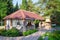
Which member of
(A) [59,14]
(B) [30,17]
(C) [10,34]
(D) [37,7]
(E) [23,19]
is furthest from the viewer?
(D) [37,7]

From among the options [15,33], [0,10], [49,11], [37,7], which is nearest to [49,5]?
[49,11]

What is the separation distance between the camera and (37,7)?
39.6 meters

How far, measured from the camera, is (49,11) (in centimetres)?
3406

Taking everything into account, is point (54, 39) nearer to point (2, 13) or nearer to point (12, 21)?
point (12, 21)

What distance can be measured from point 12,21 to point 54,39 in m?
25.9

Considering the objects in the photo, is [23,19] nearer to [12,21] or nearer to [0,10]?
[12,21]

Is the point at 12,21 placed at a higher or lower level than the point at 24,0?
lower

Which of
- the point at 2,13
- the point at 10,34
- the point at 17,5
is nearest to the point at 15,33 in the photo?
the point at 10,34

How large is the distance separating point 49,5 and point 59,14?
8941 mm

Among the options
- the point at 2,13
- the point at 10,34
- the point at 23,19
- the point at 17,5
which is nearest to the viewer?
the point at 10,34

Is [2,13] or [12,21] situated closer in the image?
[12,21]

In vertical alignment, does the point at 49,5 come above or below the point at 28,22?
above

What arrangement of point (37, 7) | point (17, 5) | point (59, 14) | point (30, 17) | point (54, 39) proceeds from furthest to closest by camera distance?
point (17, 5) < point (37, 7) < point (30, 17) < point (59, 14) < point (54, 39)

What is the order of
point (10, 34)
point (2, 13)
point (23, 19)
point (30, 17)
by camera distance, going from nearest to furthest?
1. point (10, 34)
2. point (23, 19)
3. point (30, 17)
4. point (2, 13)
